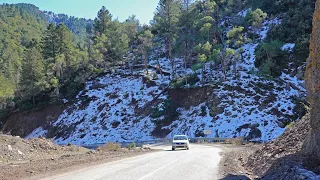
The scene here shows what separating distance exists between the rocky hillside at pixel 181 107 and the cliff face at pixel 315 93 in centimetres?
2801

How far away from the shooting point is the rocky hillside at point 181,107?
137ft

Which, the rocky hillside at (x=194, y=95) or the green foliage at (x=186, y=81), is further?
the green foliage at (x=186, y=81)

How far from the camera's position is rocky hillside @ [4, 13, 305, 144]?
41844 mm

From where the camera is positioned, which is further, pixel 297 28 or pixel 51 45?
pixel 51 45

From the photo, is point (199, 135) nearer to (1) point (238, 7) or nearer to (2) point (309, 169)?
(2) point (309, 169)

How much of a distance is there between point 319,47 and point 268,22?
6185cm

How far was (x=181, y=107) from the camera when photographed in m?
50.8

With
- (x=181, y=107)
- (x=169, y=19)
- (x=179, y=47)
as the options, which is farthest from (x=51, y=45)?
(x=181, y=107)

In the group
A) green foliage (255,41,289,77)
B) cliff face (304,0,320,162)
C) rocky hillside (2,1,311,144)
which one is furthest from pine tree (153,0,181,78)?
cliff face (304,0,320,162)

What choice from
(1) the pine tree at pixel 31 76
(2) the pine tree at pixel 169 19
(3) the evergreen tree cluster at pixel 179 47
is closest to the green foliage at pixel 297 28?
(3) the evergreen tree cluster at pixel 179 47

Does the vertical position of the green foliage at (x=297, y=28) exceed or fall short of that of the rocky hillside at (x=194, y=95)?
it exceeds it

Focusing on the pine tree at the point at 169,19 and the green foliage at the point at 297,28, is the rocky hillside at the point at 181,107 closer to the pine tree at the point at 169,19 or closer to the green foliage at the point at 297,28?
the green foliage at the point at 297,28

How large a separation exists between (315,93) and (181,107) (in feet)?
135

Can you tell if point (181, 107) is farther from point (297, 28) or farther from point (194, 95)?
point (297, 28)
